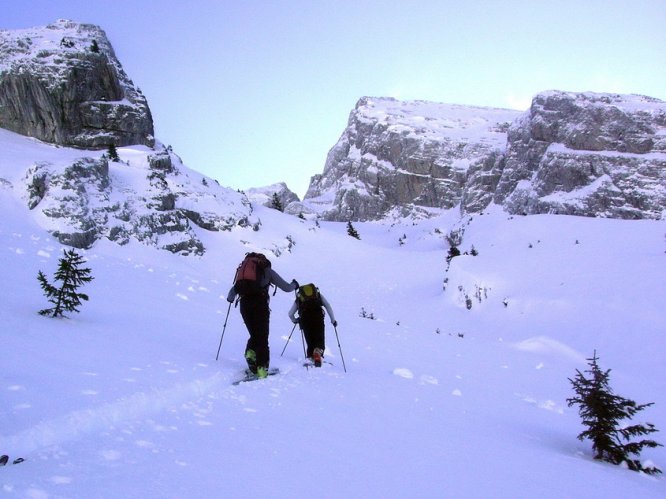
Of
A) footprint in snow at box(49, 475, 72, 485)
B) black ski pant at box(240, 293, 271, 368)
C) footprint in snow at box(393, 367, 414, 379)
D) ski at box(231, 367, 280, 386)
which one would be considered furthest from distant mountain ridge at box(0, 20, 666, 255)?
footprint in snow at box(49, 475, 72, 485)

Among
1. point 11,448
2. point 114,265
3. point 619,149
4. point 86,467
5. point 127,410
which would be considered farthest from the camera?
point 619,149

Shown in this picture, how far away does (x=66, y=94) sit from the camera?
3512 centimetres

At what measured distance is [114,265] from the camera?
652 inches

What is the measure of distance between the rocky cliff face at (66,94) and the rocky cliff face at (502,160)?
55.9m

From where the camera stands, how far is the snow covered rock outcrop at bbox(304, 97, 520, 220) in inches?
3915

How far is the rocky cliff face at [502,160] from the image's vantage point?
61.2 metres

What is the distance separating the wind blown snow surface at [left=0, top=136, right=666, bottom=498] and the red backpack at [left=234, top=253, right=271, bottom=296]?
4.17 feet

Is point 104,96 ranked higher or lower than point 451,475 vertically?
higher

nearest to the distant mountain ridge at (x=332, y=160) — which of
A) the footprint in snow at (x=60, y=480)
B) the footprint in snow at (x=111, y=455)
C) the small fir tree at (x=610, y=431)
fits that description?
the footprint in snow at (x=111, y=455)

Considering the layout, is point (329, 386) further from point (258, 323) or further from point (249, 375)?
point (258, 323)

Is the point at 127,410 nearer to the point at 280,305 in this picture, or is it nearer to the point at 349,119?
the point at 280,305

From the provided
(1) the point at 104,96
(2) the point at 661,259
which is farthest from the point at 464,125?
(2) the point at 661,259

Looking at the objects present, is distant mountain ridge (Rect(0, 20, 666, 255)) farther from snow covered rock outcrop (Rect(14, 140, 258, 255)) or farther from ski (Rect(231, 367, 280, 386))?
ski (Rect(231, 367, 280, 386))

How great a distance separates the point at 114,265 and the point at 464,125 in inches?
4386
